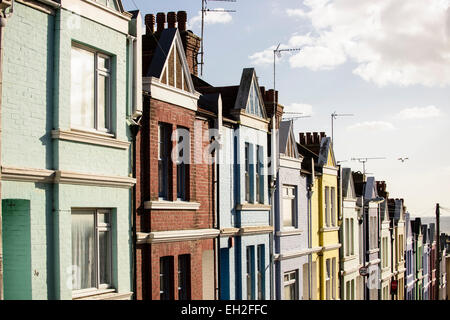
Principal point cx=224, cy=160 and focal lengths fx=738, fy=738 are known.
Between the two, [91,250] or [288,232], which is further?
[288,232]

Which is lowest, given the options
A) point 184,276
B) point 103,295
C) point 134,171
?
point 184,276

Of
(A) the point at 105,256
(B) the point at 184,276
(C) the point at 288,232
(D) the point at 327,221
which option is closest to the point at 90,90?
(A) the point at 105,256

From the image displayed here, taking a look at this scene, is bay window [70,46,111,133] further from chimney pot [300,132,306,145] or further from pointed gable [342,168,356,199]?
pointed gable [342,168,356,199]

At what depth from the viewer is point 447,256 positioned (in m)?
88.8

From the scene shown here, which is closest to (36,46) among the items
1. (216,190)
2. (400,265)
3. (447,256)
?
(216,190)

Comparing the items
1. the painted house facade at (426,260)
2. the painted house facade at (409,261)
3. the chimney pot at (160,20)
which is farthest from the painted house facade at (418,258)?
the chimney pot at (160,20)

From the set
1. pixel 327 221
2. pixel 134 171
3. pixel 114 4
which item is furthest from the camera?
pixel 327 221

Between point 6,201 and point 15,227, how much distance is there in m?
0.47

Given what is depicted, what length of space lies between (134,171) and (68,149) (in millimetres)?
2619

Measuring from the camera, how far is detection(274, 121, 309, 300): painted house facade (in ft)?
84.7

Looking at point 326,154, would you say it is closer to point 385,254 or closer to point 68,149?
point 385,254

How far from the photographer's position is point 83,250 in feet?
46.8

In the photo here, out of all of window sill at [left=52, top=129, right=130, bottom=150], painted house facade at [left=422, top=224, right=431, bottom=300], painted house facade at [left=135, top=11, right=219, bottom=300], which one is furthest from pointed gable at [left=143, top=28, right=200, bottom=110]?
painted house facade at [left=422, top=224, right=431, bottom=300]

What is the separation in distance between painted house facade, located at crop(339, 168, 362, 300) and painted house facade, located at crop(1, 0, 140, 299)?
67.7 ft
